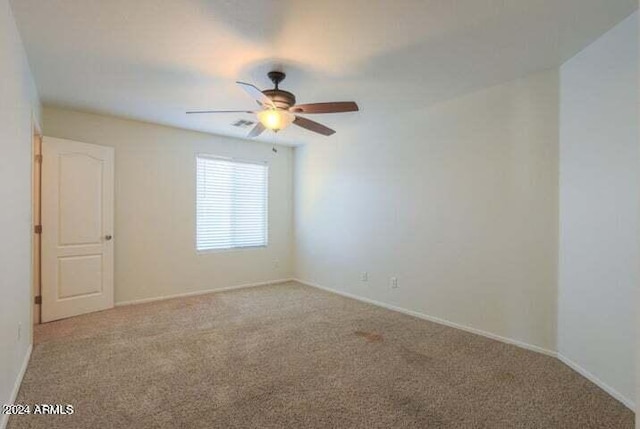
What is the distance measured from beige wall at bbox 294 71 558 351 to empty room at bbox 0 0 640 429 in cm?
2

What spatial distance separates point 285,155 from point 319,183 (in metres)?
0.96

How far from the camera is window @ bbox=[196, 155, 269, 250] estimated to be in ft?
17.1

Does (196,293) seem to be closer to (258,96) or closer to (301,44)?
(258,96)

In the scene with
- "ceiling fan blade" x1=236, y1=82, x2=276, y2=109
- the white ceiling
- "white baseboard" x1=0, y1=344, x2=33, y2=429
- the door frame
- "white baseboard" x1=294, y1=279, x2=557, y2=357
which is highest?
the white ceiling

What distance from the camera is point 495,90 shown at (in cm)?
335

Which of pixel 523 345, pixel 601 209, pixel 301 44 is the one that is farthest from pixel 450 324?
pixel 301 44

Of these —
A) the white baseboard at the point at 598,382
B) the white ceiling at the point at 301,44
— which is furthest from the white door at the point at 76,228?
the white baseboard at the point at 598,382

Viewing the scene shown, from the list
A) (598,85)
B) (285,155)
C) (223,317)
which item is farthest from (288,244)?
(598,85)

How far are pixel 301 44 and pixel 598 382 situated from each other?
329cm

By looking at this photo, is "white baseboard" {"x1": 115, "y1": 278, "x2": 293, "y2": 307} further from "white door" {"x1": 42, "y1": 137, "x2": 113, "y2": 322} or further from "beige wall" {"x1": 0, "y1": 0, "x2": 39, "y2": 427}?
"beige wall" {"x1": 0, "y1": 0, "x2": 39, "y2": 427}

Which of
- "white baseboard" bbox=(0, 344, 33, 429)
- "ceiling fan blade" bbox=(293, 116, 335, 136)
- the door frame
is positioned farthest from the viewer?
the door frame

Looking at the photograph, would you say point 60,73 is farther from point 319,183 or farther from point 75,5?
point 319,183

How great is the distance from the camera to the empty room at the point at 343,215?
2170 mm

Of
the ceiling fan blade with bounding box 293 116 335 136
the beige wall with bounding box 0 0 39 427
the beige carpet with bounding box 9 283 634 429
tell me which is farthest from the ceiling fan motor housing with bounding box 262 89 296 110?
the beige carpet with bounding box 9 283 634 429
